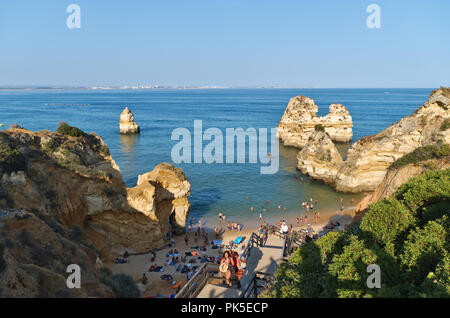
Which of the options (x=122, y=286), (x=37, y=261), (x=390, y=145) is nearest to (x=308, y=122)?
(x=390, y=145)

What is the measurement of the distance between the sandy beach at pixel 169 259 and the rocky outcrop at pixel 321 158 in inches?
395

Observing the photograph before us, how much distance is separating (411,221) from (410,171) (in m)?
12.7

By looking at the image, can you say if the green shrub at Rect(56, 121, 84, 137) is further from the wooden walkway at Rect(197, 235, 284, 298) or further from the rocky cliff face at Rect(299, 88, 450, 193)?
the rocky cliff face at Rect(299, 88, 450, 193)

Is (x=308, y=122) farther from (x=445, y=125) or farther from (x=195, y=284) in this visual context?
(x=195, y=284)

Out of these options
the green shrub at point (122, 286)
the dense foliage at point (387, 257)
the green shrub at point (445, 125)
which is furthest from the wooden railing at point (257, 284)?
the green shrub at point (445, 125)

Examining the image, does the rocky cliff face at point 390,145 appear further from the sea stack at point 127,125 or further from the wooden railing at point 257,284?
the sea stack at point 127,125

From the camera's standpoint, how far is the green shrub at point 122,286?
13078 mm

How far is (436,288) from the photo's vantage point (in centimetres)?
638

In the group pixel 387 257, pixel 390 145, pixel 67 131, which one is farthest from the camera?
pixel 390 145

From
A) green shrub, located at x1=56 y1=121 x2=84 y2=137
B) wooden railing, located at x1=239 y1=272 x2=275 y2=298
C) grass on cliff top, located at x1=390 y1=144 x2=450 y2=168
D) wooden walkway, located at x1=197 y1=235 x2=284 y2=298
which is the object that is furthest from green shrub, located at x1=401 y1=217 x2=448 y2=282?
green shrub, located at x1=56 y1=121 x2=84 y2=137

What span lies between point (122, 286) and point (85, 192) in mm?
10323

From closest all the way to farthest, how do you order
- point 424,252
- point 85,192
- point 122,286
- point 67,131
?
Answer: 1. point 424,252
2. point 122,286
3. point 85,192
4. point 67,131

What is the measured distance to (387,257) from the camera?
7855mm

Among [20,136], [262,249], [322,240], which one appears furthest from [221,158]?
[322,240]
